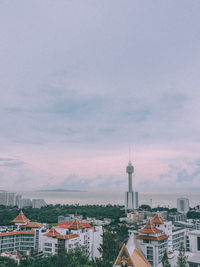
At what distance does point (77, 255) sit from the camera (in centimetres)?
3197

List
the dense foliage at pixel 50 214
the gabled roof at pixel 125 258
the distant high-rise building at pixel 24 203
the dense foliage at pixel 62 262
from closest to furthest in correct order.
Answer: the gabled roof at pixel 125 258 < the dense foliage at pixel 62 262 < the dense foliage at pixel 50 214 < the distant high-rise building at pixel 24 203

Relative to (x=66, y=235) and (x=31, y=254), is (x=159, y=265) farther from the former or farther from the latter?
(x=31, y=254)

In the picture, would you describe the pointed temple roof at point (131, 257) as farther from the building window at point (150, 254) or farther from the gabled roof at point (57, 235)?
the gabled roof at point (57, 235)

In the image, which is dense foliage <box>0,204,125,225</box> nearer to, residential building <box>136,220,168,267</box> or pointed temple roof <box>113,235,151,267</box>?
residential building <box>136,220,168,267</box>

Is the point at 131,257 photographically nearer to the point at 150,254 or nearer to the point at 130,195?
the point at 150,254

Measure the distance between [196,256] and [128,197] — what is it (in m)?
121

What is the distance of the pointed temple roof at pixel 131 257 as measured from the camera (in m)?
23.0

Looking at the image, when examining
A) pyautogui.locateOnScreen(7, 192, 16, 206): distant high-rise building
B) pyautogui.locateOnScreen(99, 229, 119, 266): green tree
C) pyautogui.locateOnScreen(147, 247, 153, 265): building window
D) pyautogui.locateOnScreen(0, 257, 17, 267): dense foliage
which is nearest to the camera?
pyautogui.locateOnScreen(0, 257, 17, 267): dense foliage

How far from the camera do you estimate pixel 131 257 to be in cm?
2575

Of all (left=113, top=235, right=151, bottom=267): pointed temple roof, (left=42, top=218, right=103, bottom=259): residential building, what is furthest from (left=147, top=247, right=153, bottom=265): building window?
Result: (left=42, top=218, right=103, bottom=259): residential building

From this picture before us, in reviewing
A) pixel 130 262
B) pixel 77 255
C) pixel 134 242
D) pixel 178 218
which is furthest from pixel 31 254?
pixel 178 218

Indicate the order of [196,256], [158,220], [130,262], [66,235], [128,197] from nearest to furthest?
[130,262] → [196,256] → [66,235] → [158,220] → [128,197]

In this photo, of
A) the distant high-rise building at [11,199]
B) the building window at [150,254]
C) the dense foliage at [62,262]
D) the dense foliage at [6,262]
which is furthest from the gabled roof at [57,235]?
the distant high-rise building at [11,199]

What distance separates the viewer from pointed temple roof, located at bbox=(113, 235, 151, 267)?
2302 cm
